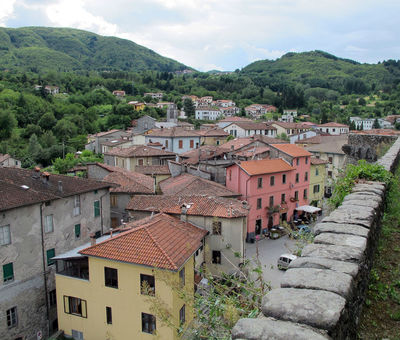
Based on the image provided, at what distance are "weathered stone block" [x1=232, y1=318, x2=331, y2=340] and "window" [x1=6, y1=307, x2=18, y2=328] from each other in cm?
1740

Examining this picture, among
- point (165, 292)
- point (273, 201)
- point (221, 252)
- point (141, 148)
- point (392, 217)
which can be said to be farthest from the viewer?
point (141, 148)

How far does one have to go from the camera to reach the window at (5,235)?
15779mm

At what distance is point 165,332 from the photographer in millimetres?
13125

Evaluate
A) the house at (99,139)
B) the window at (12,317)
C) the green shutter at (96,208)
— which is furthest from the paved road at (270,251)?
the house at (99,139)

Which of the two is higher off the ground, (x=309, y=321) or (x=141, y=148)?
(x=309, y=321)

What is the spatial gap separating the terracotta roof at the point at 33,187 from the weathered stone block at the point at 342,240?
15.4m

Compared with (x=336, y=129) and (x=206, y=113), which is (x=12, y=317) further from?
(x=206, y=113)

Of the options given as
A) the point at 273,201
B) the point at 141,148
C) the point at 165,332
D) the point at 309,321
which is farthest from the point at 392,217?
the point at 141,148

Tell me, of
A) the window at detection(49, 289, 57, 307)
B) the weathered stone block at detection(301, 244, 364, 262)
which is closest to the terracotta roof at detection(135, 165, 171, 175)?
the window at detection(49, 289, 57, 307)

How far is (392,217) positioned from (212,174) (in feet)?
80.4

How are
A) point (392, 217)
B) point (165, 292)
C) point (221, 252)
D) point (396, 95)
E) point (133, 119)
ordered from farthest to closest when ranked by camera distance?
point (396, 95) → point (133, 119) → point (221, 252) → point (165, 292) → point (392, 217)

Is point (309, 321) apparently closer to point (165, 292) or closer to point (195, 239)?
point (165, 292)

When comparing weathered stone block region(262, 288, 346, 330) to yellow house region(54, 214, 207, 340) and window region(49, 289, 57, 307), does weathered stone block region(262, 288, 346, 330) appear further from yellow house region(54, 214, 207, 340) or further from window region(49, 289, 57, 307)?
window region(49, 289, 57, 307)

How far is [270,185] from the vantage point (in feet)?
96.9
